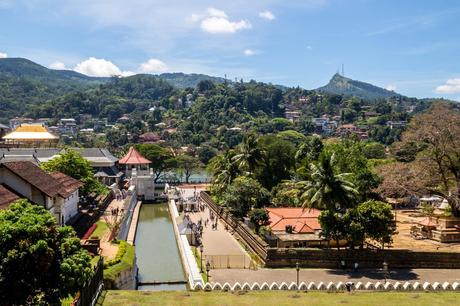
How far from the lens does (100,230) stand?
3644 cm

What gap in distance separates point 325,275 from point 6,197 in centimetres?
1899

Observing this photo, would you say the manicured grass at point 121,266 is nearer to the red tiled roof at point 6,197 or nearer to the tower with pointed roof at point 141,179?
the red tiled roof at point 6,197

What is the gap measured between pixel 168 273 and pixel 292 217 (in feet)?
38.7

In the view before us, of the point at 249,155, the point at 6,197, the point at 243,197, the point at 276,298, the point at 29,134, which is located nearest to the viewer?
the point at 276,298

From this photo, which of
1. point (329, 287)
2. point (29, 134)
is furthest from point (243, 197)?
point (29, 134)

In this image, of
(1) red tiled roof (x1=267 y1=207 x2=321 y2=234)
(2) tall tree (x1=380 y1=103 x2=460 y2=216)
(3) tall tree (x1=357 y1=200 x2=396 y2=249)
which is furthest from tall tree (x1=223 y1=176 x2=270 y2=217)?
(3) tall tree (x1=357 y1=200 x2=396 y2=249)

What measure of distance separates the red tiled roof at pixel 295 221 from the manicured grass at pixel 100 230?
41.2 feet

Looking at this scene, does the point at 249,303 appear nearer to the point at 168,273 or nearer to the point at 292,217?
the point at 168,273

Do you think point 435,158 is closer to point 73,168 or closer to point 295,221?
point 295,221

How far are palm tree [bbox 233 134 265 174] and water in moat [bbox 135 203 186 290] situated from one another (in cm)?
1022

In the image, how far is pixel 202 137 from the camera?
153 m

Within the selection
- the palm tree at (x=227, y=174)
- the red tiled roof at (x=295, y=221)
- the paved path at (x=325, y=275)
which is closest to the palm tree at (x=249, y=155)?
the palm tree at (x=227, y=174)

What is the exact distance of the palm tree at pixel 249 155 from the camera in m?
53.5

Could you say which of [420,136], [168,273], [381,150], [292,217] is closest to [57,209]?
[168,273]
